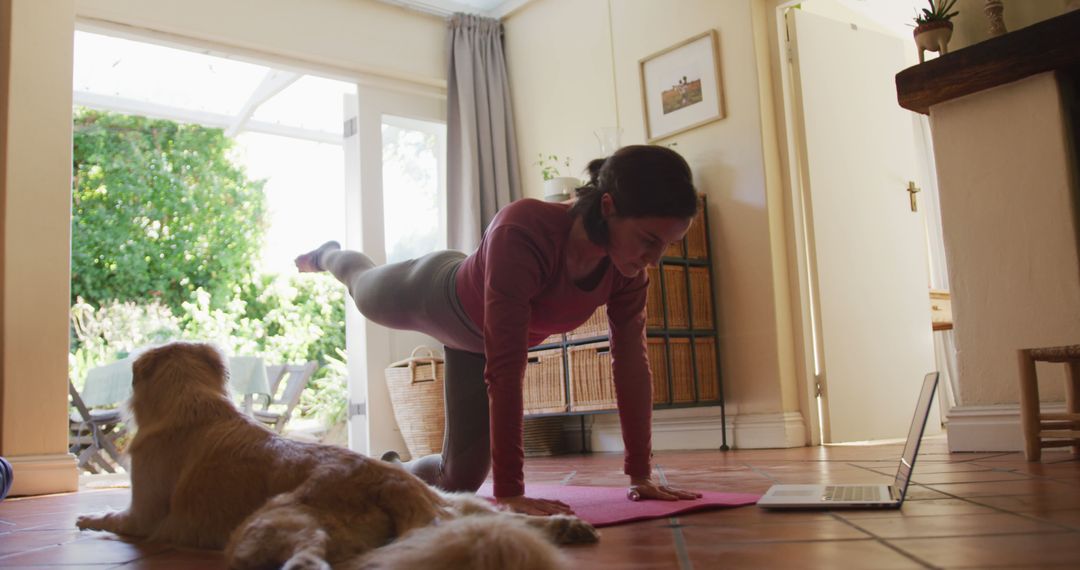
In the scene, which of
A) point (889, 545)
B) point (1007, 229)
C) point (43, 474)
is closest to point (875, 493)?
point (889, 545)

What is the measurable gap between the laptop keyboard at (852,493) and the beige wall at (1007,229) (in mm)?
1475

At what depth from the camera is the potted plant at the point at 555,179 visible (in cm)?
467

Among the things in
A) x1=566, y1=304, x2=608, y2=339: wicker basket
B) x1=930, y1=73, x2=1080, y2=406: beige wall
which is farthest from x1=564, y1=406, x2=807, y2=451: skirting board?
x1=930, y1=73, x2=1080, y2=406: beige wall

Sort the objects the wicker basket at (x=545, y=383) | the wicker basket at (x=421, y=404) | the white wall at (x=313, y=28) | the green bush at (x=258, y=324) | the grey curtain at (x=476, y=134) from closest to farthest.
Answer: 1. the wicker basket at (x=545, y=383)
2. the white wall at (x=313, y=28)
3. the wicker basket at (x=421, y=404)
4. the grey curtain at (x=476, y=134)
5. the green bush at (x=258, y=324)

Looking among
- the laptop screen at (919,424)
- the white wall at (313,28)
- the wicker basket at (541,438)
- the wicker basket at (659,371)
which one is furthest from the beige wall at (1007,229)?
the white wall at (313,28)

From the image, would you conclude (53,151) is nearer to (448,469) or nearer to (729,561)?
(448,469)

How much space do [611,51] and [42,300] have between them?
3.16 metres

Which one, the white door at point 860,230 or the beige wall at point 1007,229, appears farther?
the white door at point 860,230

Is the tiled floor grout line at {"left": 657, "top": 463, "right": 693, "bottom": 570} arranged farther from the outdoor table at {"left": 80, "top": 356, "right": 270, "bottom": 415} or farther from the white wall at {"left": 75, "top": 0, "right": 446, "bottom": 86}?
the outdoor table at {"left": 80, "top": 356, "right": 270, "bottom": 415}

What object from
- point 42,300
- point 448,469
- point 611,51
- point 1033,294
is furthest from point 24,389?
point 1033,294

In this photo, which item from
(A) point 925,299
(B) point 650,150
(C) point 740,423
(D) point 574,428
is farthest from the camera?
(D) point 574,428

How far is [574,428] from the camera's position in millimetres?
5078

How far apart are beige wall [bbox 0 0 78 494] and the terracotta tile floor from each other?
0.87 meters

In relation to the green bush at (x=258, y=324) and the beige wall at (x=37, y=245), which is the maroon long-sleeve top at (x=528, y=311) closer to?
the beige wall at (x=37, y=245)
